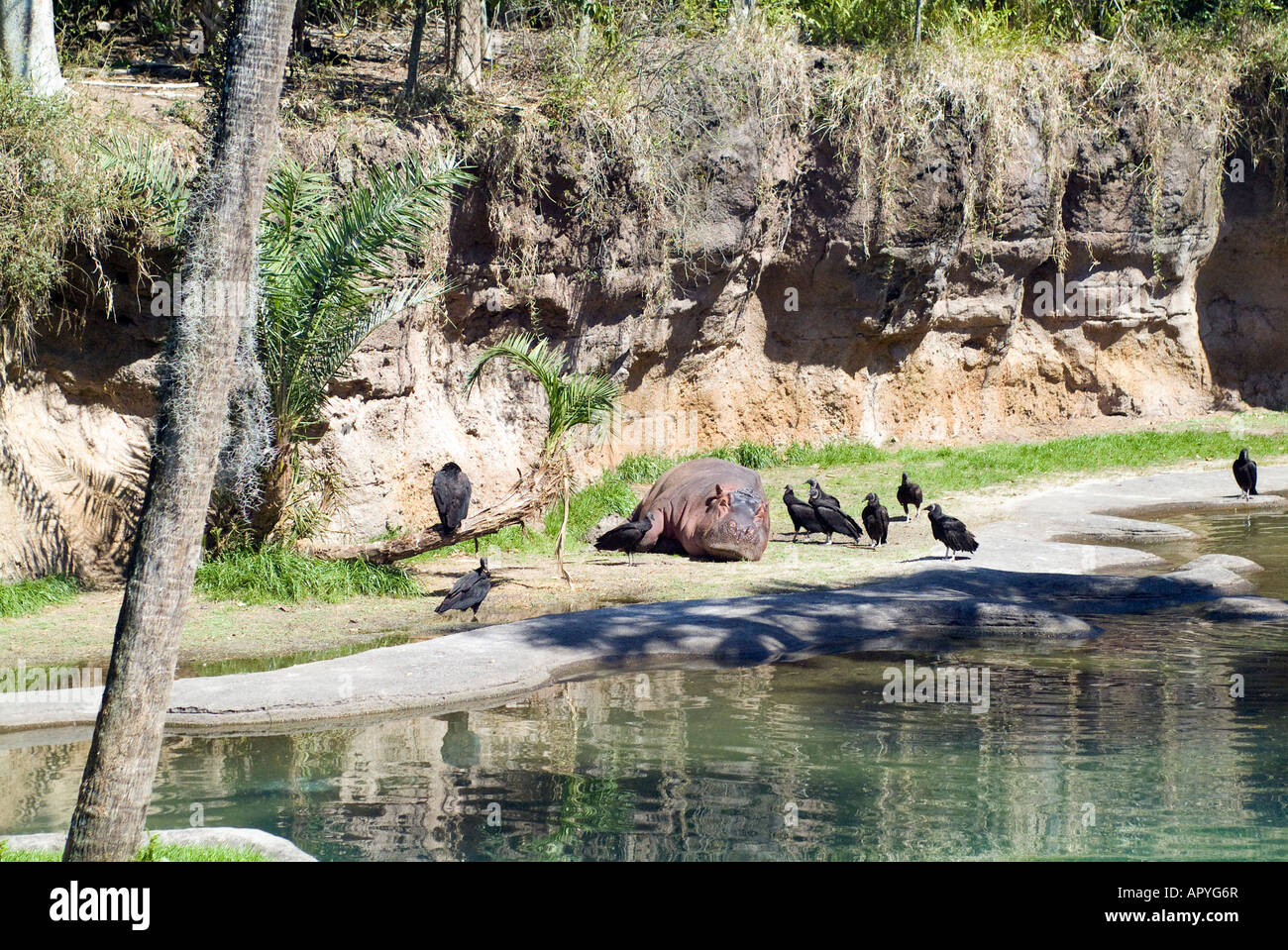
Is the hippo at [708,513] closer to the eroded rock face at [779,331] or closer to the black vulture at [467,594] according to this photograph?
the eroded rock face at [779,331]

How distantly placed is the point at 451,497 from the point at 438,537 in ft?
1.47

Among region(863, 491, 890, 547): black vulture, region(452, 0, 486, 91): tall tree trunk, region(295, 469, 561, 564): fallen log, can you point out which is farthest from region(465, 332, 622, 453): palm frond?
region(452, 0, 486, 91): tall tree trunk

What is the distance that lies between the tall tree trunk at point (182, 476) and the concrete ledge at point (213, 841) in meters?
0.50

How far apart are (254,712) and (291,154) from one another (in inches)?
304

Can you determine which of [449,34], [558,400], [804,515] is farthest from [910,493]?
[449,34]

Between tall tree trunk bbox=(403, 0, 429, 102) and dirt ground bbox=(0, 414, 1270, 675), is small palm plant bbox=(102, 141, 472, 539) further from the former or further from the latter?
tall tree trunk bbox=(403, 0, 429, 102)

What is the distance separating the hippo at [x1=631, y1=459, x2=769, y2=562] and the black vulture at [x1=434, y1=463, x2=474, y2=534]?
80.8 inches

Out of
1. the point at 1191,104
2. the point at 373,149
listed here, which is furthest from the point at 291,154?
the point at 1191,104

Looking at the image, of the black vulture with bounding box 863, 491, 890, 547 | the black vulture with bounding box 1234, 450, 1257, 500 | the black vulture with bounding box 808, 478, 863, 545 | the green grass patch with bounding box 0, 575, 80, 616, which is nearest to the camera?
the green grass patch with bounding box 0, 575, 80, 616

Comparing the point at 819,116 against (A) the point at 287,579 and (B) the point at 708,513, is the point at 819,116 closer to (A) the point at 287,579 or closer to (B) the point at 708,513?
(B) the point at 708,513

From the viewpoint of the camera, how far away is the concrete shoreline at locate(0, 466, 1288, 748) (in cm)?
772

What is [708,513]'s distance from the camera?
43.6 feet

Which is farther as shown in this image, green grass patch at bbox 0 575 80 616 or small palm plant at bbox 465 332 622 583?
small palm plant at bbox 465 332 622 583
